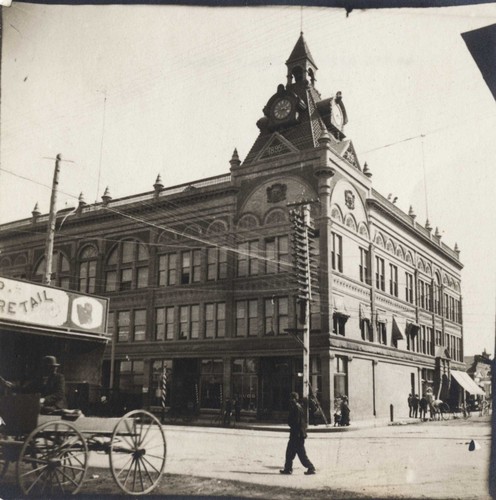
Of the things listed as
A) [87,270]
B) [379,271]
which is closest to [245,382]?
[379,271]

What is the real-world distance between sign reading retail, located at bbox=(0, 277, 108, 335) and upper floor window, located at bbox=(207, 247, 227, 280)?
14653 millimetres

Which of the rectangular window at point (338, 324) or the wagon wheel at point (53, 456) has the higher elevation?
the rectangular window at point (338, 324)

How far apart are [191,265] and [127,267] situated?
4086 mm

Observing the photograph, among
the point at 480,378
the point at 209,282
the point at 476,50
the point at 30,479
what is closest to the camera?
the point at 476,50

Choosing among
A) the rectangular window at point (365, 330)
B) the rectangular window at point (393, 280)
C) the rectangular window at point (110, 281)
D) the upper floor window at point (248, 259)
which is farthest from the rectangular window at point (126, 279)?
the rectangular window at point (393, 280)

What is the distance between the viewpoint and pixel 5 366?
7.21 m

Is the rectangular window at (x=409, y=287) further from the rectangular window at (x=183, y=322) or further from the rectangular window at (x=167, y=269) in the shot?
the rectangular window at (x=167, y=269)

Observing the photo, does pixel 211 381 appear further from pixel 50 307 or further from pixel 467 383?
pixel 50 307

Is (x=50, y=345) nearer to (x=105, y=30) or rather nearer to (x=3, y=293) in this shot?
(x=3, y=293)

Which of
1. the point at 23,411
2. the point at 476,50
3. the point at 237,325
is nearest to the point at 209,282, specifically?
the point at 237,325

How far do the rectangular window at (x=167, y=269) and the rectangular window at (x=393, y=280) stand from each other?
33.2ft

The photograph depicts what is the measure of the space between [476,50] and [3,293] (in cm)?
562

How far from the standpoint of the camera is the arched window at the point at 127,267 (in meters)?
24.9

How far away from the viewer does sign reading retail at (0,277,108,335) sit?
6117 millimetres
